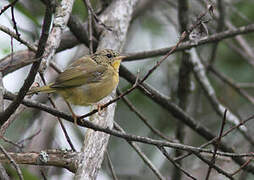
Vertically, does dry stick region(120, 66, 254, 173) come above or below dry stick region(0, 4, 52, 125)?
above

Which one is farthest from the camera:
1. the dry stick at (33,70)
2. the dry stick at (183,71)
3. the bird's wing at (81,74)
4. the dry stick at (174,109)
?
the dry stick at (183,71)

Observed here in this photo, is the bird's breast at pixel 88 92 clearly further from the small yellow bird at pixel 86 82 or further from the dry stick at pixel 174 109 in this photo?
the dry stick at pixel 174 109

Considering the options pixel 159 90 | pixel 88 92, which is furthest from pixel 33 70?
pixel 159 90

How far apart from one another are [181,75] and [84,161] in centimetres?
257

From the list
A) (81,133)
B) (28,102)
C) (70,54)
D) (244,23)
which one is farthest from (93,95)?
(244,23)

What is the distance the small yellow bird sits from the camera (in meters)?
3.26

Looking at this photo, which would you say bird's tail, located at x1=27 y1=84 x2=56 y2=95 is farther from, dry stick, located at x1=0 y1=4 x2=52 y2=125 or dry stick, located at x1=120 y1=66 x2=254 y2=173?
dry stick, located at x1=120 y1=66 x2=254 y2=173

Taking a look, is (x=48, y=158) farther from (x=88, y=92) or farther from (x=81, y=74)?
(x=81, y=74)

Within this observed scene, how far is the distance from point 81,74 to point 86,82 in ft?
0.35

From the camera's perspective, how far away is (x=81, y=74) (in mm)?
3523

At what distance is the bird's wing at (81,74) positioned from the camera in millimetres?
3250

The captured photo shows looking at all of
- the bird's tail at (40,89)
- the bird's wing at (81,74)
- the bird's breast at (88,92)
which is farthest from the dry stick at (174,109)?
the bird's tail at (40,89)

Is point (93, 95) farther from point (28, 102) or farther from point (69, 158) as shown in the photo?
point (28, 102)

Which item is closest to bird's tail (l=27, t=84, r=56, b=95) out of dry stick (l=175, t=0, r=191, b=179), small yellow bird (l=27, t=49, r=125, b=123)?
small yellow bird (l=27, t=49, r=125, b=123)
